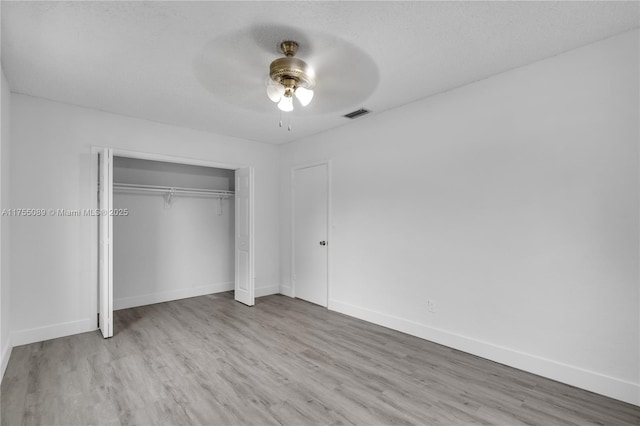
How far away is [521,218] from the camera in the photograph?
2.74 metres

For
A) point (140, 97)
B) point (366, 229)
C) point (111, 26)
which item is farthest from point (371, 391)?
point (140, 97)

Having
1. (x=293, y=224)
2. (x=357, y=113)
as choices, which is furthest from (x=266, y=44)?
(x=293, y=224)

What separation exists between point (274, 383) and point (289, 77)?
241 centimetres

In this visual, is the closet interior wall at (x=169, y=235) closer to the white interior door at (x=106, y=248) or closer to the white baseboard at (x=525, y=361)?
the white interior door at (x=106, y=248)

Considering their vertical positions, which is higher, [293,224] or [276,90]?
[276,90]

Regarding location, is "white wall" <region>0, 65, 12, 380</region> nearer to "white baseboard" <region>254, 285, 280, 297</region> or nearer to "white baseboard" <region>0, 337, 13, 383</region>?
"white baseboard" <region>0, 337, 13, 383</region>

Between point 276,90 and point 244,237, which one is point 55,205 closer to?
point 244,237

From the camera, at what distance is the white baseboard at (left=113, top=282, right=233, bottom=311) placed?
4.54 metres

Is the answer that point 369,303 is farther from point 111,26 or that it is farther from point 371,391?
point 111,26

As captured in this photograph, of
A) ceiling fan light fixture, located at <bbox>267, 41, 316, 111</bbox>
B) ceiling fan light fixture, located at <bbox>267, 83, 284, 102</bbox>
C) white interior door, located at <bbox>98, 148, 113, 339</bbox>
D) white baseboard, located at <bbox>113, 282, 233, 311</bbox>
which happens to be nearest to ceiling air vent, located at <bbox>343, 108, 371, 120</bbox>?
ceiling fan light fixture, located at <bbox>267, 41, 316, 111</bbox>

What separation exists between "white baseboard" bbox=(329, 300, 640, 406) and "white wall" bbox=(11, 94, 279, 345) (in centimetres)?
349

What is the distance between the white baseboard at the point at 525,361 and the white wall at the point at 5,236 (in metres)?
3.63

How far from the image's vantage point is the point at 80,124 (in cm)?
368

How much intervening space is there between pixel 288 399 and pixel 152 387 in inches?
42.3
